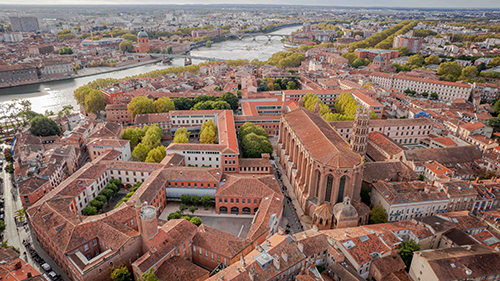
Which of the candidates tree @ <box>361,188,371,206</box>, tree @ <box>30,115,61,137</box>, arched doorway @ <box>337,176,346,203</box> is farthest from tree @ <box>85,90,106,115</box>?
tree @ <box>361,188,371,206</box>

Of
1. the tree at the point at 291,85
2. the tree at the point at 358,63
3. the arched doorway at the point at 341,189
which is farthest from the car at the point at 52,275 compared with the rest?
the tree at the point at 358,63

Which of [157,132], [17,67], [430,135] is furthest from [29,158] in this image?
[17,67]

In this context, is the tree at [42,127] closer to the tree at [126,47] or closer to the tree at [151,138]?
the tree at [151,138]

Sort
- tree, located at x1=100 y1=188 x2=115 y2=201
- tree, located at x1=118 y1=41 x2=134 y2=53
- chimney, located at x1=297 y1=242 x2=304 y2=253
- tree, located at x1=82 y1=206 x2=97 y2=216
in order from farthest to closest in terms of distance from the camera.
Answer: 1. tree, located at x1=118 y1=41 x2=134 y2=53
2. tree, located at x1=100 y1=188 x2=115 y2=201
3. tree, located at x1=82 y1=206 x2=97 y2=216
4. chimney, located at x1=297 y1=242 x2=304 y2=253

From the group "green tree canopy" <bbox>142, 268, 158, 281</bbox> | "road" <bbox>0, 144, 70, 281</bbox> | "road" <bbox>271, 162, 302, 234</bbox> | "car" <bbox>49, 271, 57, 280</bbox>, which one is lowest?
"road" <bbox>271, 162, 302, 234</bbox>

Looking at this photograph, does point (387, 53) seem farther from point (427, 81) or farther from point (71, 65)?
point (71, 65)

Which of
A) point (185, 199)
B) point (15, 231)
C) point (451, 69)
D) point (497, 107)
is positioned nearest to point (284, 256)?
point (185, 199)

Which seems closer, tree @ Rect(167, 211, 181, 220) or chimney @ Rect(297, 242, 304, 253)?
chimney @ Rect(297, 242, 304, 253)

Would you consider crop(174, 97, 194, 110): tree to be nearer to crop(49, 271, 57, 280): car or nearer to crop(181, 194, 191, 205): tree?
crop(181, 194, 191, 205): tree
